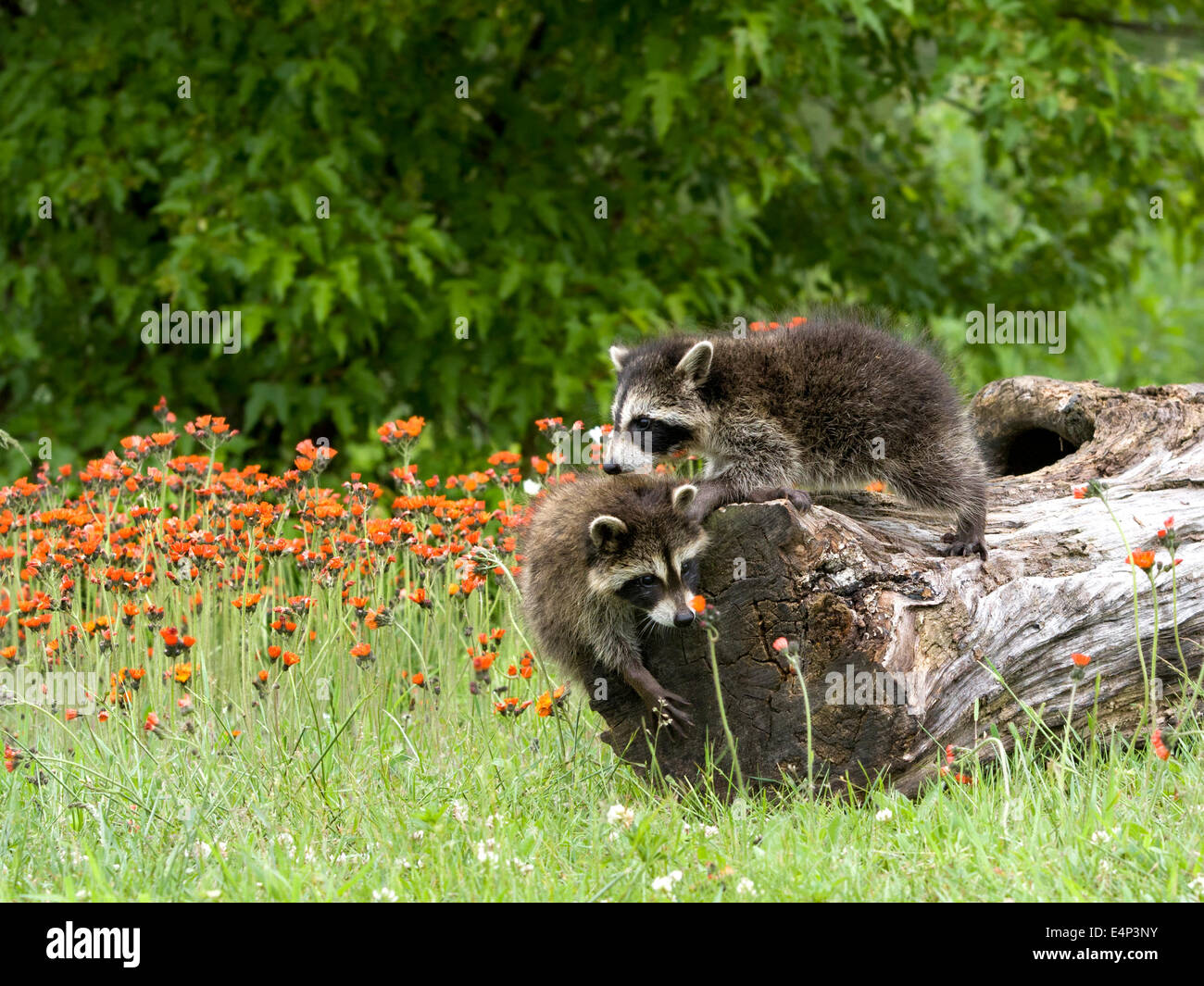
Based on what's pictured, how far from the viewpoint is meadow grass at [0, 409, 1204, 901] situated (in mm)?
3740

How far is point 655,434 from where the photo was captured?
18.2ft

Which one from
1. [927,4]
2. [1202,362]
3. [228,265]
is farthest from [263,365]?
[1202,362]

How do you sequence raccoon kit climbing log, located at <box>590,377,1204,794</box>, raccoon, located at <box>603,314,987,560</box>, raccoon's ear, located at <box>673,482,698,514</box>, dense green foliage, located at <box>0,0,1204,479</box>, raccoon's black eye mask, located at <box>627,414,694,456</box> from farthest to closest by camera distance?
dense green foliage, located at <box>0,0,1204,479</box> → raccoon's black eye mask, located at <box>627,414,694,456</box> → raccoon, located at <box>603,314,987,560</box> → raccoon's ear, located at <box>673,482,698,514</box> → raccoon kit climbing log, located at <box>590,377,1204,794</box>

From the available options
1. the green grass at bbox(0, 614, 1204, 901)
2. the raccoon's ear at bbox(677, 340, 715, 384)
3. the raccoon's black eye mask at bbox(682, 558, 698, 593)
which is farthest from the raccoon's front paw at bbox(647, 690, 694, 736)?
the raccoon's ear at bbox(677, 340, 715, 384)

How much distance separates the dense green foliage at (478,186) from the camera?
7648 mm

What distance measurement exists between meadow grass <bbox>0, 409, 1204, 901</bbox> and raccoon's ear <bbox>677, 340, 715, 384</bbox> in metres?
1.14

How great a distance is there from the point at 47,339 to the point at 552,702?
559cm

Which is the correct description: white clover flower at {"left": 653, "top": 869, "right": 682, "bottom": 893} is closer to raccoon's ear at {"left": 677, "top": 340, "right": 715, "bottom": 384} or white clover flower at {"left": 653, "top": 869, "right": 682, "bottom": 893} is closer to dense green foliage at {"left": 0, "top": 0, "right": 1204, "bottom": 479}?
raccoon's ear at {"left": 677, "top": 340, "right": 715, "bottom": 384}

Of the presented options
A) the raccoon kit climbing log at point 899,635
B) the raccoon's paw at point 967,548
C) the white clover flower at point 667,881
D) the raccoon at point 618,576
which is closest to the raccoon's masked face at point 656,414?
the raccoon at point 618,576

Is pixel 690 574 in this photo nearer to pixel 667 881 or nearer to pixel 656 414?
pixel 656 414

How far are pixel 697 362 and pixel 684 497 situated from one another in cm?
90

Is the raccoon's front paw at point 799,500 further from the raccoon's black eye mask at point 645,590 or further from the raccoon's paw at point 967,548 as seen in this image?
the raccoon's paw at point 967,548

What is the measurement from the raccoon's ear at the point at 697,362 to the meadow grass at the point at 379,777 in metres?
1.14
